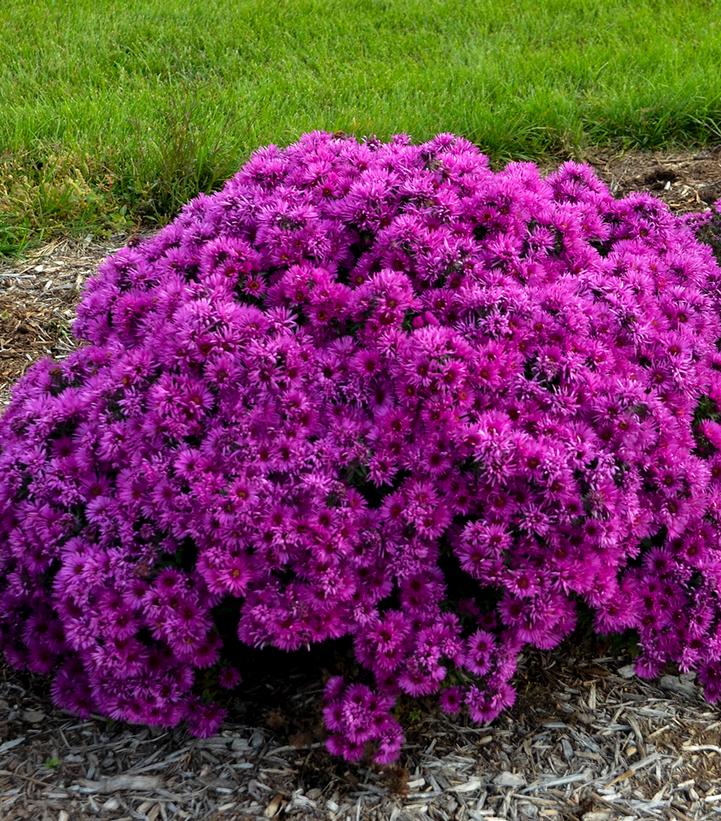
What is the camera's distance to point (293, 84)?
6852 millimetres

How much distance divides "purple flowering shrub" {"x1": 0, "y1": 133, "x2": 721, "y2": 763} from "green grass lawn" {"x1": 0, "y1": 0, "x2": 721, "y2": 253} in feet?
9.18

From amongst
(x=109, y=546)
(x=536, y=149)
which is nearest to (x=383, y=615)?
(x=109, y=546)

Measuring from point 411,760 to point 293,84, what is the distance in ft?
17.1

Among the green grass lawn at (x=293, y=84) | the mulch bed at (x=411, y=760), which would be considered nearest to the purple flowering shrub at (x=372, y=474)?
the mulch bed at (x=411, y=760)

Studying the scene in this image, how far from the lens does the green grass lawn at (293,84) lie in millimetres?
5430

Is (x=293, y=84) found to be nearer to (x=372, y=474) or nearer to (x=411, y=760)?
(x=372, y=474)

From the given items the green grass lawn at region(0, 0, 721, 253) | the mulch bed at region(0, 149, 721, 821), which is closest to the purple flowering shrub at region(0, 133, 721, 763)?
the mulch bed at region(0, 149, 721, 821)

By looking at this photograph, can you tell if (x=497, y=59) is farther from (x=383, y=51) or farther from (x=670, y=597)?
(x=670, y=597)

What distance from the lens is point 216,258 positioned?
2.81 meters

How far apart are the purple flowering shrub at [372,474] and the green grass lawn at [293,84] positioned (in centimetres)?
280

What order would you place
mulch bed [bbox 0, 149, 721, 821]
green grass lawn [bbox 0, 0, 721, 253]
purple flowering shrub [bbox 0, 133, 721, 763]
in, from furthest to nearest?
green grass lawn [bbox 0, 0, 721, 253], mulch bed [bbox 0, 149, 721, 821], purple flowering shrub [bbox 0, 133, 721, 763]

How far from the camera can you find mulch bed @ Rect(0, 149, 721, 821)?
260 cm

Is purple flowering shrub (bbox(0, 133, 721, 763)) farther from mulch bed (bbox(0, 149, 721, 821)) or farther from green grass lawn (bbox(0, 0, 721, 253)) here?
green grass lawn (bbox(0, 0, 721, 253))

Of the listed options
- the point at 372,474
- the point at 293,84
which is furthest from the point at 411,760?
the point at 293,84
